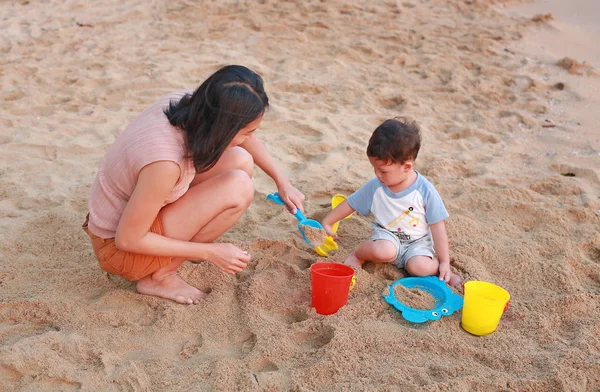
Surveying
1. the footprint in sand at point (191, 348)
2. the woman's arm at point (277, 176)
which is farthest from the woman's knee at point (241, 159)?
the footprint in sand at point (191, 348)

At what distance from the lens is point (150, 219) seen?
2.13m

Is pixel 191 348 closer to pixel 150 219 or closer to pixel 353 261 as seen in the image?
pixel 150 219

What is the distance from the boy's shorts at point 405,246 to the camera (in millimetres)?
2594

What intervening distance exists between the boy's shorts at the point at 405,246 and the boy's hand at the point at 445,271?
0.22 feet

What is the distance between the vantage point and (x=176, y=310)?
2326 mm

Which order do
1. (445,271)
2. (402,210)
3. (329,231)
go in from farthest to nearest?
(329,231)
(402,210)
(445,271)

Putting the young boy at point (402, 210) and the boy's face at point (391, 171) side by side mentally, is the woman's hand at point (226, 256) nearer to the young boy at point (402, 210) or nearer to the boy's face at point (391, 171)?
the young boy at point (402, 210)

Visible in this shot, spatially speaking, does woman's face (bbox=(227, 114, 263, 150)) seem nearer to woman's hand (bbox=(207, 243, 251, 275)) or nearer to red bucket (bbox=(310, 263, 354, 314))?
woman's hand (bbox=(207, 243, 251, 275))

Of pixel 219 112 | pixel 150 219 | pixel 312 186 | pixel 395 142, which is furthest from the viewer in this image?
pixel 312 186

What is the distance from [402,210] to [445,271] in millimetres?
322

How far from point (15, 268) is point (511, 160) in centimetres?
287

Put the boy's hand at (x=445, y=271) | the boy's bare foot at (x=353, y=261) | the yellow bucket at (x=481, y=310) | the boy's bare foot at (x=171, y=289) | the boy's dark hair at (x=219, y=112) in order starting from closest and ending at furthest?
the boy's dark hair at (x=219, y=112), the yellow bucket at (x=481, y=310), the boy's bare foot at (x=171, y=289), the boy's hand at (x=445, y=271), the boy's bare foot at (x=353, y=261)

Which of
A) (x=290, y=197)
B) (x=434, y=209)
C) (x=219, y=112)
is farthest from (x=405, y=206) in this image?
(x=219, y=112)

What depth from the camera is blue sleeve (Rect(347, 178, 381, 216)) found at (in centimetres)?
268
